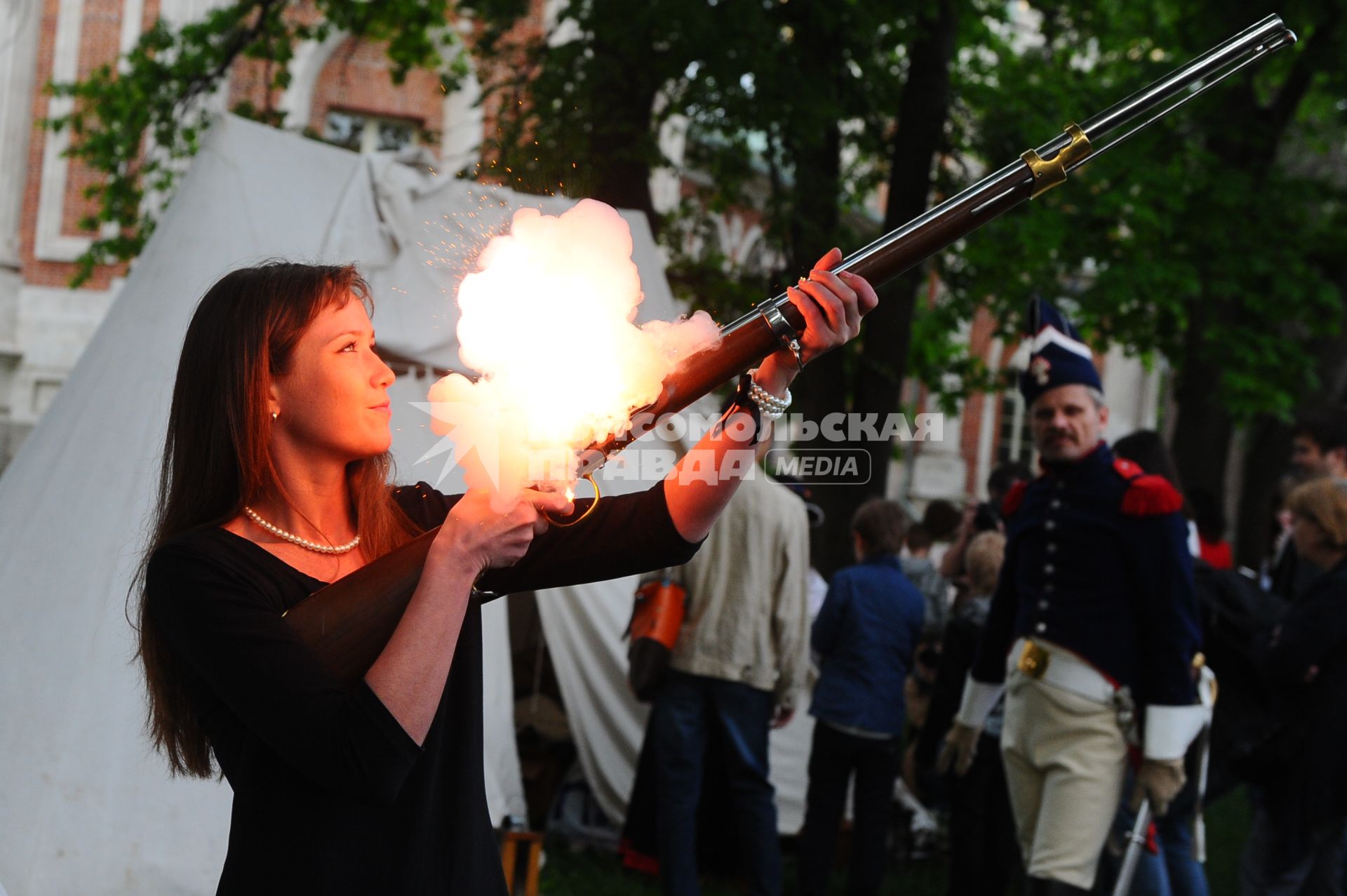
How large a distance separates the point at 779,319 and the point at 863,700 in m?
4.41

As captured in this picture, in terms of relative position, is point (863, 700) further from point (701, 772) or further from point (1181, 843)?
point (1181, 843)

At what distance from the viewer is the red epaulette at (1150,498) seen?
4.96 m

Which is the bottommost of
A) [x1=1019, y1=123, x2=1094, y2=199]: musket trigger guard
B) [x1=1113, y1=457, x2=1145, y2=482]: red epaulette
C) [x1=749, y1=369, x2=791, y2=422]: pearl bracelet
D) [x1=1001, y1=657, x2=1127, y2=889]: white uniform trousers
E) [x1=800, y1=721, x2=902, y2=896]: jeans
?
[x1=800, y1=721, x2=902, y2=896]: jeans

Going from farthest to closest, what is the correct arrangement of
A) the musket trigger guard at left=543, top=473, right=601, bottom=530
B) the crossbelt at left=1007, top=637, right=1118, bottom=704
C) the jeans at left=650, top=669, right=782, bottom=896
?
1. the jeans at left=650, top=669, right=782, bottom=896
2. the crossbelt at left=1007, top=637, right=1118, bottom=704
3. the musket trigger guard at left=543, top=473, right=601, bottom=530

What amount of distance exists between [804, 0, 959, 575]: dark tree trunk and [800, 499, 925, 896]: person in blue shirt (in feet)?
13.9

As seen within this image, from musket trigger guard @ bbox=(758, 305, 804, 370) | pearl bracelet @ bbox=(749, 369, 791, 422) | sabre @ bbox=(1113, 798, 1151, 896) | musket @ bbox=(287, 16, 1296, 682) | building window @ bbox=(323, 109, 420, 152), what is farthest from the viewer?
building window @ bbox=(323, 109, 420, 152)

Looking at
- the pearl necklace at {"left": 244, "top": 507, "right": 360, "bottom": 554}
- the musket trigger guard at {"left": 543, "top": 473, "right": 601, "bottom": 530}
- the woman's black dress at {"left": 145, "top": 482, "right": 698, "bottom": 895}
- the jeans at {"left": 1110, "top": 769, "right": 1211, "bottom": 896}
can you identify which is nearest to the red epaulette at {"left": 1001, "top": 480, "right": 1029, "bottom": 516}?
the jeans at {"left": 1110, "top": 769, "right": 1211, "bottom": 896}

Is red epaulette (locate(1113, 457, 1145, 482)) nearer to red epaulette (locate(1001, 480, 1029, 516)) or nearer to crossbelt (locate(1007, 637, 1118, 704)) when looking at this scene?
red epaulette (locate(1001, 480, 1029, 516))

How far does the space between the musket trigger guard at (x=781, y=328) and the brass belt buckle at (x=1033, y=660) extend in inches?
119

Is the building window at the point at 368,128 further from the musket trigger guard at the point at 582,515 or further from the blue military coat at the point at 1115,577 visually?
the musket trigger guard at the point at 582,515

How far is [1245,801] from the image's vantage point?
1063 cm

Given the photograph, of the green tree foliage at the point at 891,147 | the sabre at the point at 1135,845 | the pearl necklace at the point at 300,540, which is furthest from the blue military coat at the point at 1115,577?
the green tree foliage at the point at 891,147

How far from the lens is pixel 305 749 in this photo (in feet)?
6.61

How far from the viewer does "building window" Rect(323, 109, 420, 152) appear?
16.9 m
